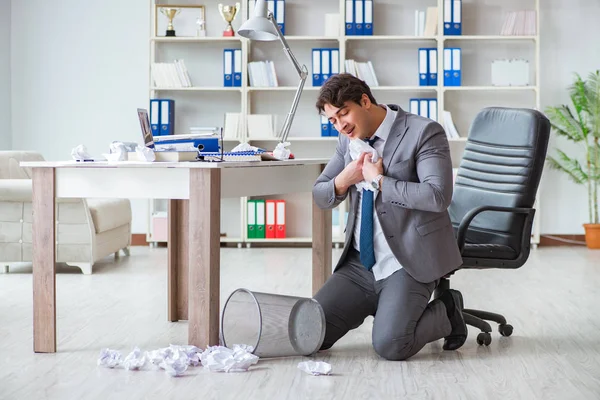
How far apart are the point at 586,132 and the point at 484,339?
12.4ft

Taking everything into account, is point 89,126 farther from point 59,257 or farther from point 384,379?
point 384,379

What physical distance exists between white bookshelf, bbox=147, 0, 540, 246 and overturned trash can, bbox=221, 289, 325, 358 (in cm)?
385

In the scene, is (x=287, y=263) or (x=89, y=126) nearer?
(x=287, y=263)

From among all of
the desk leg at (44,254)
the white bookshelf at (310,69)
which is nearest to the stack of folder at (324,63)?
the white bookshelf at (310,69)

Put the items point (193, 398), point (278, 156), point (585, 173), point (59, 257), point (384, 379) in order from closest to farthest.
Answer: point (193, 398) → point (384, 379) → point (278, 156) → point (59, 257) → point (585, 173)

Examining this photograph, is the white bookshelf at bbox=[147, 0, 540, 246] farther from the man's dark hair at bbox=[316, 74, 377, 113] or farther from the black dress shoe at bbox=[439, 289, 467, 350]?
the man's dark hair at bbox=[316, 74, 377, 113]

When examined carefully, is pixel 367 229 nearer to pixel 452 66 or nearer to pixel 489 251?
pixel 489 251

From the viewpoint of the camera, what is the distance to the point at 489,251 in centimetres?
332

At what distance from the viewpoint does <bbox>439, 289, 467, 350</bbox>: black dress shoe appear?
3.20 metres

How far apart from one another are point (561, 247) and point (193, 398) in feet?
16.1

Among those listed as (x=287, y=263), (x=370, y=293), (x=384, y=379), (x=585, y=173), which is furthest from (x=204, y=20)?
(x=384, y=379)

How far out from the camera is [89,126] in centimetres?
717

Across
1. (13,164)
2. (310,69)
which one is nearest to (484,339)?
(13,164)

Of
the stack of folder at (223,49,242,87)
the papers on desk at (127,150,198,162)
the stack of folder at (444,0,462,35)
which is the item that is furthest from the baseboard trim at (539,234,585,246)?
the papers on desk at (127,150,198,162)
